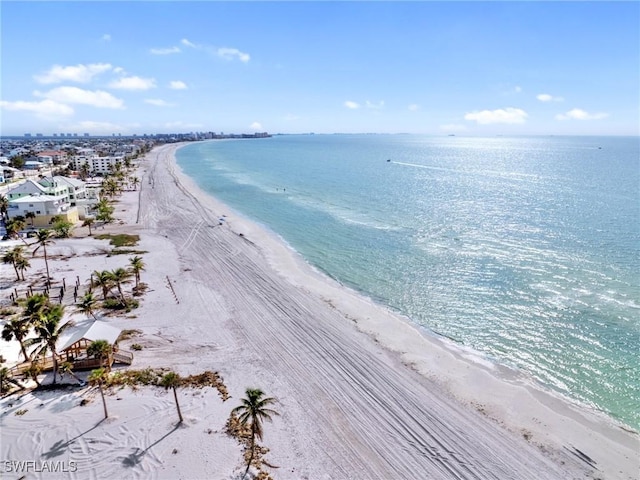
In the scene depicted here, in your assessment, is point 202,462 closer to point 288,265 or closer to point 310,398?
point 310,398

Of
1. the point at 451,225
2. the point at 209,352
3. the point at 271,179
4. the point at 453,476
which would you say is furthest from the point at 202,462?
the point at 271,179

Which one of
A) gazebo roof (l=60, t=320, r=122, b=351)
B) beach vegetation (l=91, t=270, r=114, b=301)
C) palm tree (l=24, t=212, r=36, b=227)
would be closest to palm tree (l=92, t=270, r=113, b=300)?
beach vegetation (l=91, t=270, r=114, b=301)

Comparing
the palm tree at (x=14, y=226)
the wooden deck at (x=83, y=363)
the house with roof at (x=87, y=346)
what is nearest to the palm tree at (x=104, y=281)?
the house with roof at (x=87, y=346)

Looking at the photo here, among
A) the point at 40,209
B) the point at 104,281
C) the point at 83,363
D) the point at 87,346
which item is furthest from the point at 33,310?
the point at 40,209

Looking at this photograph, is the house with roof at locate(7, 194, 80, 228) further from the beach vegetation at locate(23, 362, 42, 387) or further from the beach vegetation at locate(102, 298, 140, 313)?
the beach vegetation at locate(23, 362, 42, 387)

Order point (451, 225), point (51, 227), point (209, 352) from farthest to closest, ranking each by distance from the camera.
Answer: point (451, 225), point (51, 227), point (209, 352)

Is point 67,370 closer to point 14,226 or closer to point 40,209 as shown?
point 14,226

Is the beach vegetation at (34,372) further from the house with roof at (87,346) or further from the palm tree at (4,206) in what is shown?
the palm tree at (4,206)
